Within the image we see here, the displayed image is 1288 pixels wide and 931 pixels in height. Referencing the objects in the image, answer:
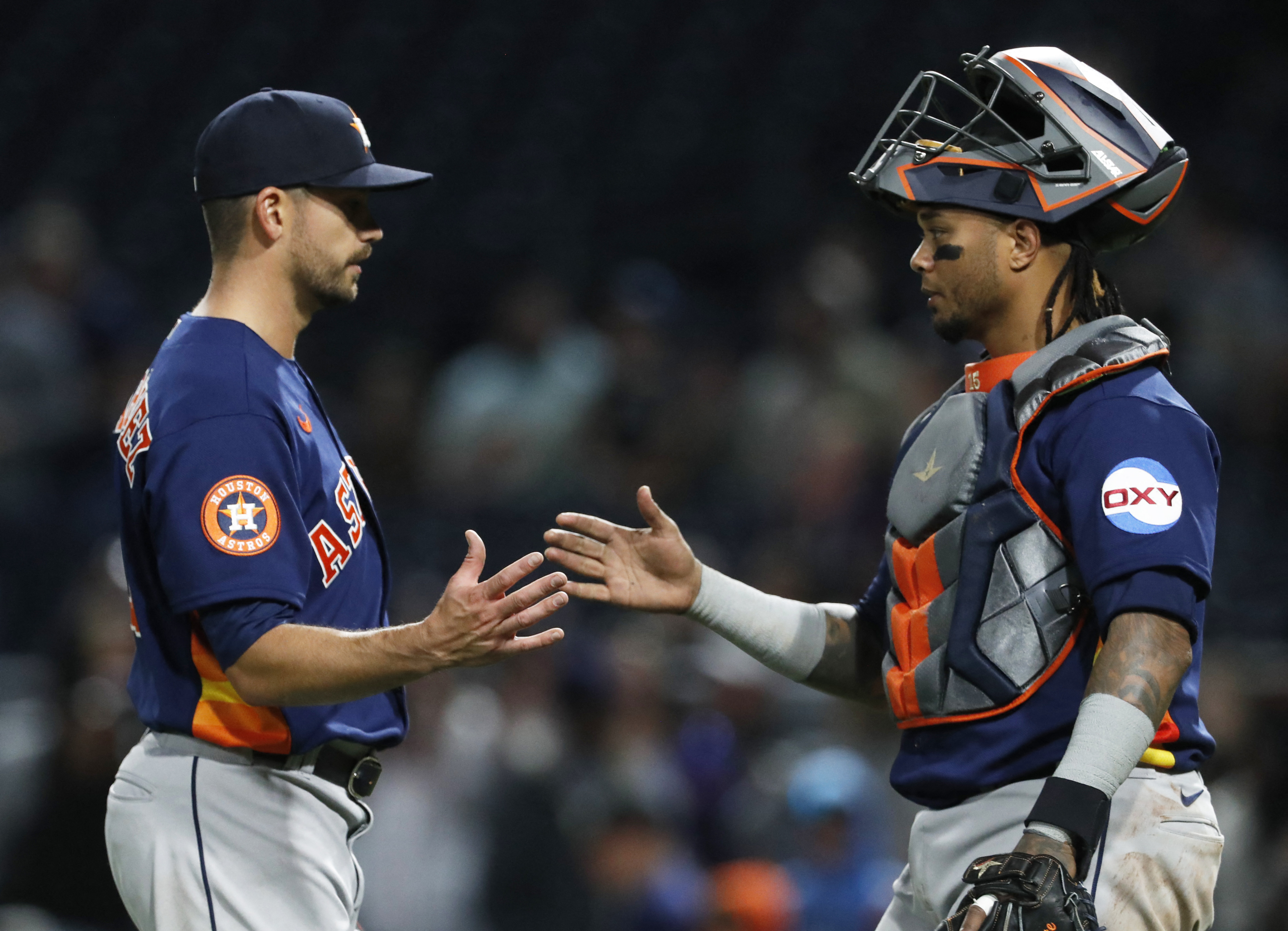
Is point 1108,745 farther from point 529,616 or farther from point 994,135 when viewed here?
point 994,135

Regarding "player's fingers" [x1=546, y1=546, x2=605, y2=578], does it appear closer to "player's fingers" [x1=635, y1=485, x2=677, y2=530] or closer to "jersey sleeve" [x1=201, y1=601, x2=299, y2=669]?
"player's fingers" [x1=635, y1=485, x2=677, y2=530]

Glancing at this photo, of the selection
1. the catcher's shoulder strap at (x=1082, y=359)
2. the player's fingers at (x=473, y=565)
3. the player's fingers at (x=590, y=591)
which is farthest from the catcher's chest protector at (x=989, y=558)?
the player's fingers at (x=473, y=565)

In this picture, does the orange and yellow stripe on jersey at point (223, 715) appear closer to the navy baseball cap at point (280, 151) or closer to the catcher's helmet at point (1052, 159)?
the navy baseball cap at point (280, 151)

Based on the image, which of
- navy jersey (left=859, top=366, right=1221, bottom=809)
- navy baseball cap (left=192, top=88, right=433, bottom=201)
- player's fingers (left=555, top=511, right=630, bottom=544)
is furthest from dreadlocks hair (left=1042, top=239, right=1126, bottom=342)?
navy baseball cap (left=192, top=88, right=433, bottom=201)

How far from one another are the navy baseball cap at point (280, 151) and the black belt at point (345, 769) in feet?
4.03

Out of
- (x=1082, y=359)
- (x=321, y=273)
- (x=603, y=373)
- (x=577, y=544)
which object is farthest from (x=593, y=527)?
(x=603, y=373)

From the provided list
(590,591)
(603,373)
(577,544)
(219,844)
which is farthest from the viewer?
(603,373)

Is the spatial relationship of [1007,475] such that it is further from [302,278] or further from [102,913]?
[102,913]

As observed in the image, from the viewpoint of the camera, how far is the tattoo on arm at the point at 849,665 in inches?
144

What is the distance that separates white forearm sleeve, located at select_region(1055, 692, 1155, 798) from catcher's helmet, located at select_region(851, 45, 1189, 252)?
1.03m

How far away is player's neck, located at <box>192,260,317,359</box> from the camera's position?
3.38m

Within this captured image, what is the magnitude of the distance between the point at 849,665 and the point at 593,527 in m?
0.70

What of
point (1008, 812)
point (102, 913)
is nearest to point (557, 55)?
point (102, 913)

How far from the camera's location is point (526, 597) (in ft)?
9.55
